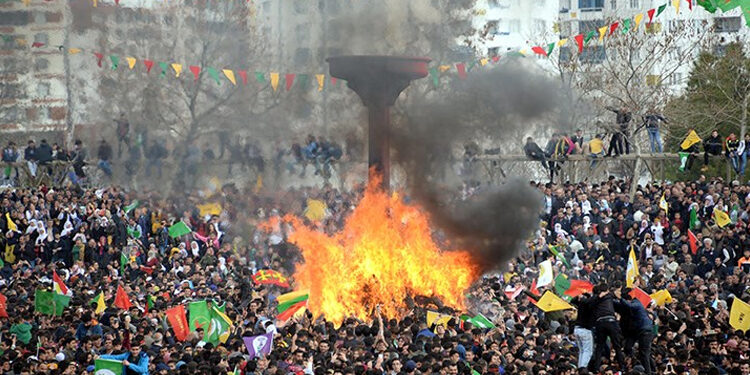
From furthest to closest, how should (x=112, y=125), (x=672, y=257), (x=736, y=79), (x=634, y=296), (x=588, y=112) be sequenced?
(x=588, y=112)
(x=736, y=79)
(x=112, y=125)
(x=672, y=257)
(x=634, y=296)

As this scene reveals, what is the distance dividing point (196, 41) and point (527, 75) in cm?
777

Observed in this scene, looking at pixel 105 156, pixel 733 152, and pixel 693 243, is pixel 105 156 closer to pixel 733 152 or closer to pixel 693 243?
pixel 693 243

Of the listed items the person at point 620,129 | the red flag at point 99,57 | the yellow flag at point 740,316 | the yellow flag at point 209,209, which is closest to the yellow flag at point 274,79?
the yellow flag at point 209,209

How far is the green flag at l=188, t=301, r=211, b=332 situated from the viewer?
1598 cm

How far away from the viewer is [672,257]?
21.6 meters

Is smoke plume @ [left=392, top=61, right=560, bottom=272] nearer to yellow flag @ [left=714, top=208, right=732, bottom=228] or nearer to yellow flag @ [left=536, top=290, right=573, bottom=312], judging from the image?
yellow flag @ [left=714, top=208, right=732, bottom=228]

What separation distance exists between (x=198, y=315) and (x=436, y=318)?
121 inches

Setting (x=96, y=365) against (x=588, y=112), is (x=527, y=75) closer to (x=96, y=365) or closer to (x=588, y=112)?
(x=588, y=112)

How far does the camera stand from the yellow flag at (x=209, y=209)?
2531 cm

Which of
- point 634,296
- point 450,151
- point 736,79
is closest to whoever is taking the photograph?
point 634,296

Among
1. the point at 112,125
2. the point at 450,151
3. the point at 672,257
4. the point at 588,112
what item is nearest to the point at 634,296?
the point at 672,257

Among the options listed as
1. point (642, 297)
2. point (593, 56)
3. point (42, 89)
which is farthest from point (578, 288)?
point (42, 89)

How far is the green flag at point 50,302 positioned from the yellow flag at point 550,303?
22.2 ft

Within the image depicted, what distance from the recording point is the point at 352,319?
54.6 feet
